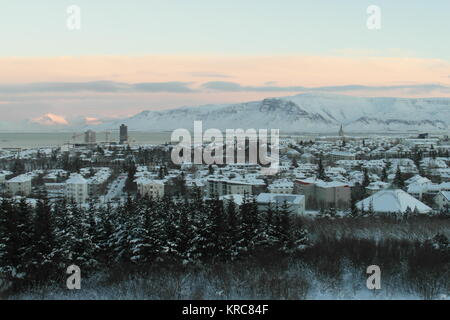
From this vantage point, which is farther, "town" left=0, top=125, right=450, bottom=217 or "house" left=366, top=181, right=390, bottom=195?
"house" left=366, top=181, right=390, bottom=195

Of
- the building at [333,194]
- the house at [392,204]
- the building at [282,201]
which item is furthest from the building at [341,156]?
the building at [282,201]

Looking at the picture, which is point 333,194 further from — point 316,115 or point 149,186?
point 316,115

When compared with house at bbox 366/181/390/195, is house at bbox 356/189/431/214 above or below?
above

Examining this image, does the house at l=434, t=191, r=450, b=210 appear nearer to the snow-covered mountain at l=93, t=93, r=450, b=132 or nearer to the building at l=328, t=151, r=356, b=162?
the building at l=328, t=151, r=356, b=162

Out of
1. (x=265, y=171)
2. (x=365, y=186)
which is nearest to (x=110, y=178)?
(x=265, y=171)

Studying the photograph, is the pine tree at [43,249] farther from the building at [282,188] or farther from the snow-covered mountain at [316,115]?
the snow-covered mountain at [316,115]

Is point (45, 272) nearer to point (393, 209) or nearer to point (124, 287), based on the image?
point (124, 287)

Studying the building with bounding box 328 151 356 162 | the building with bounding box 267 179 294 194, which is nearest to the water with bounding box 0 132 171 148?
the building with bounding box 328 151 356 162

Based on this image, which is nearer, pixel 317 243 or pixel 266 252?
pixel 266 252
